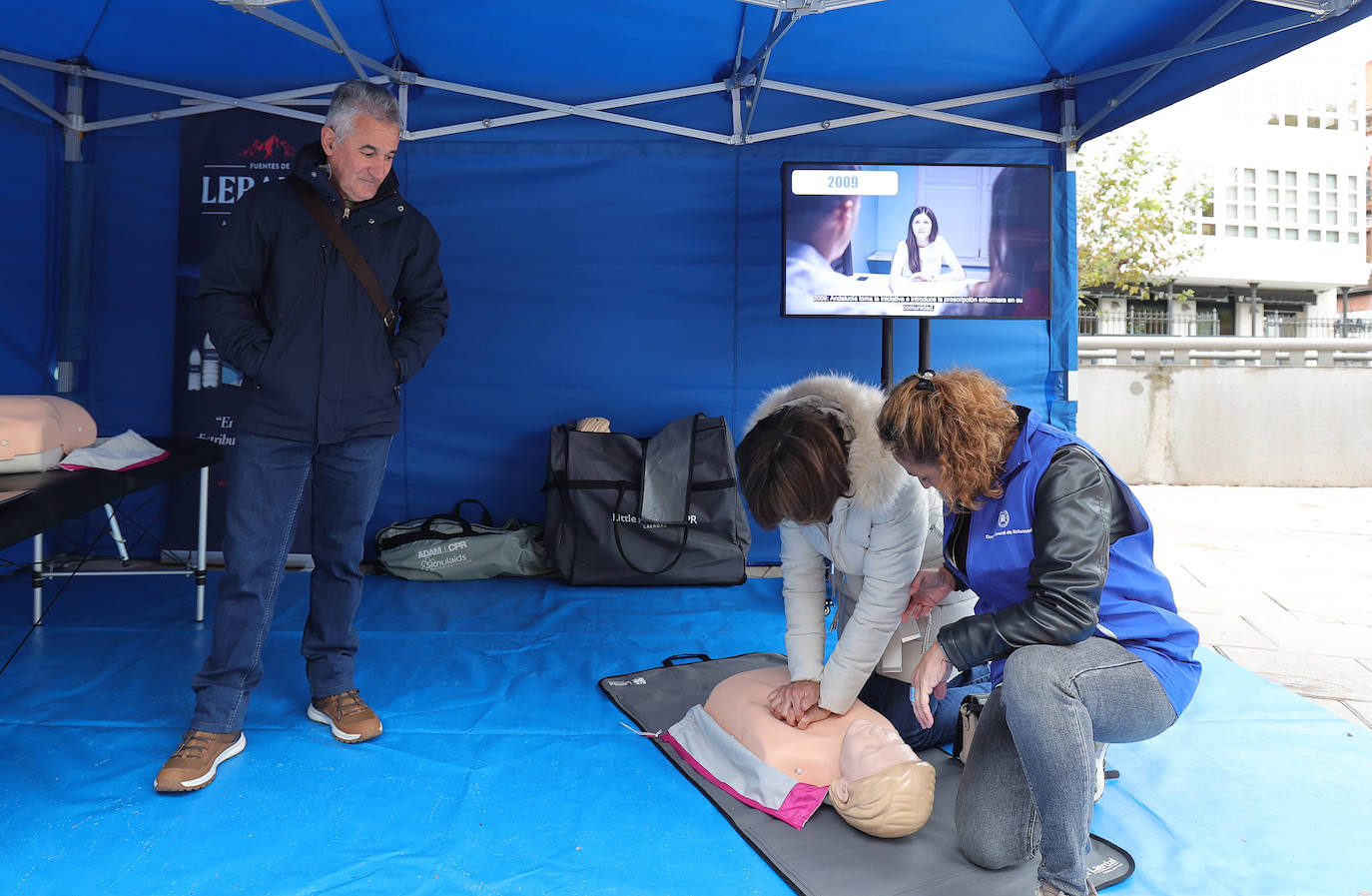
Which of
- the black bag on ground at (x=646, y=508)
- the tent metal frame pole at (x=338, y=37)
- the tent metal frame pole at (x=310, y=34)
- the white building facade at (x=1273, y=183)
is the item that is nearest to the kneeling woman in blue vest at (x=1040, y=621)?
the black bag on ground at (x=646, y=508)

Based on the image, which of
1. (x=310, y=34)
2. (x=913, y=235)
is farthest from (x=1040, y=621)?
(x=310, y=34)

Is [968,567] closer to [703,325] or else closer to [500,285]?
[703,325]

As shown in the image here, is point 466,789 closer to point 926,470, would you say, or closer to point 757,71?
point 926,470

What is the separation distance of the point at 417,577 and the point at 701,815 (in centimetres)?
224

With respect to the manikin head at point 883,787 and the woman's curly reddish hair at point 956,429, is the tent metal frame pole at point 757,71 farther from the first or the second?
the manikin head at point 883,787

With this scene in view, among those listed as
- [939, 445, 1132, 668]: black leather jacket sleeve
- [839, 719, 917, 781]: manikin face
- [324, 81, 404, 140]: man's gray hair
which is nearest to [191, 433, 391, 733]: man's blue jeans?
[324, 81, 404, 140]: man's gray hair

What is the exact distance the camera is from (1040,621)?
131 centimetres

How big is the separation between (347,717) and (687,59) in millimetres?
2765

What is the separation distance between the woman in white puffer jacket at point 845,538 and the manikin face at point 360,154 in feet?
3.46

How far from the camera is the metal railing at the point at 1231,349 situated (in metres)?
8.32

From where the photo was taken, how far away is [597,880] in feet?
4.89

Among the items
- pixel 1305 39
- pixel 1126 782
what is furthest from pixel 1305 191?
pixel 1126 782

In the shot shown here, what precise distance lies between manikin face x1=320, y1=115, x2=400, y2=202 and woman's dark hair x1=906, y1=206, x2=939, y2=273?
2.07 metres

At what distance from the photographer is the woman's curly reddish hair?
1.38 metres
